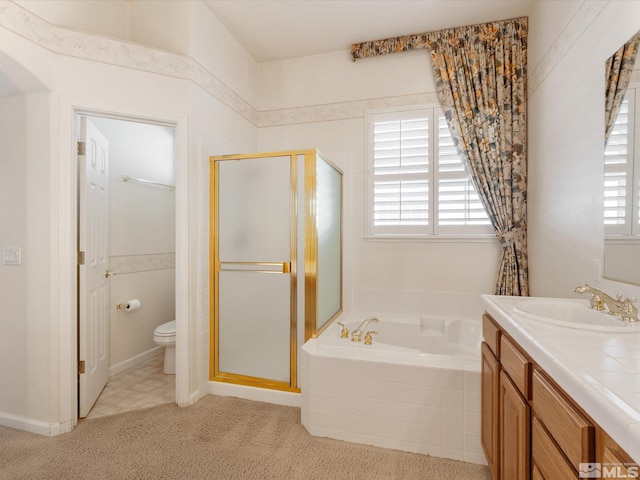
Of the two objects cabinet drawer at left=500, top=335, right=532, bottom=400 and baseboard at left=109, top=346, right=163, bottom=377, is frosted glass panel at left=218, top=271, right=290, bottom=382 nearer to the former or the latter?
baseboard at left=109, top=346, right=163, bottom=377

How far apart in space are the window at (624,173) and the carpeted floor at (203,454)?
4.39 feet

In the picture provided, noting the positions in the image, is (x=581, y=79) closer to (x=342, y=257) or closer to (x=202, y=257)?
(x=342, y=257)

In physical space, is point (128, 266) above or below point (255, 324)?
above

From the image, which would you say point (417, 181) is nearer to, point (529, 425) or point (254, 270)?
point (254, 270)

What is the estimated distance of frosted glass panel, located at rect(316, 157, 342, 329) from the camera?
2455mm

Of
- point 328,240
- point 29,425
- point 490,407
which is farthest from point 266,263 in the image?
point 29,425

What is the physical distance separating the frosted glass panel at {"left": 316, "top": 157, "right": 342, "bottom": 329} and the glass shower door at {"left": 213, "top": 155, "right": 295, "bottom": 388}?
211 mm

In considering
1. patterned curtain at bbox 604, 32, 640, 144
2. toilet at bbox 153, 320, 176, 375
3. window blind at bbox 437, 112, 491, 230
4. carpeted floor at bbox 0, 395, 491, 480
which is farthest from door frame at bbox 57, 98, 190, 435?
patterned curtain at bbox 604, 32, 640, 144

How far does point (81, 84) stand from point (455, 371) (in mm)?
2713

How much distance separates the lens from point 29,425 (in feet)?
6.63

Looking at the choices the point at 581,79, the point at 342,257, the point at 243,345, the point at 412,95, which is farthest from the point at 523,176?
the point at 243,345

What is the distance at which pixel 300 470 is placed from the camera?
1.70 m

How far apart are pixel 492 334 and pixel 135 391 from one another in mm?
2533

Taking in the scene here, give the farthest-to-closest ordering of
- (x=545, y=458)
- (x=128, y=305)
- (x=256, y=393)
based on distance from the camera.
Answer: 1. (x=128, y=305)
2. (x=256, y=393)
3. (x=545, y=458)
